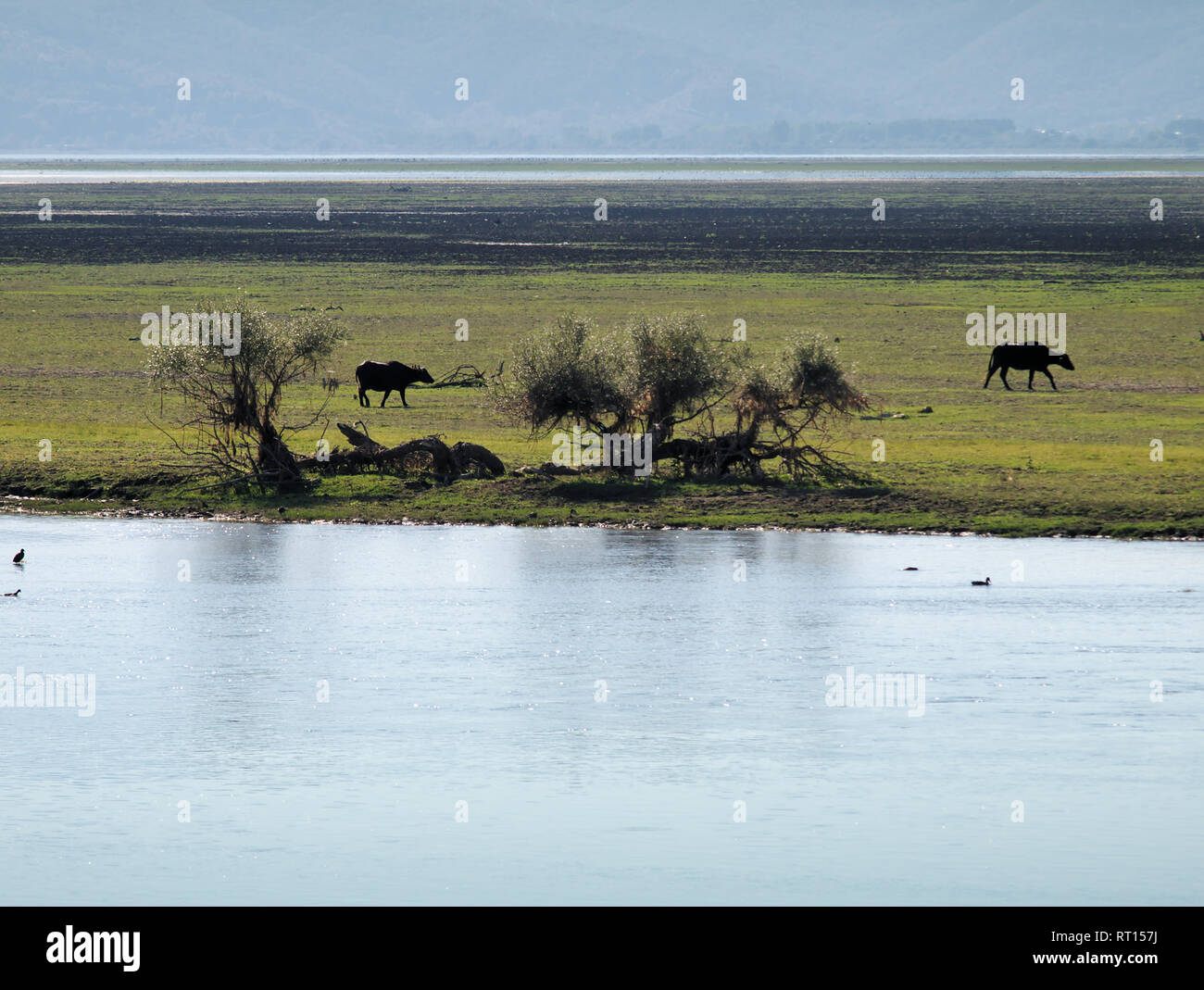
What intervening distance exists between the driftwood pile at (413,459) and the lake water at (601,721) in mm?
3685

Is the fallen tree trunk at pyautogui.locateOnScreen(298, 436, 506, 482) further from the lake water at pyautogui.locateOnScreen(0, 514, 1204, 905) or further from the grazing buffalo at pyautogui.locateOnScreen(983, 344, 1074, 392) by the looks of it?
the grazing buffalo at pyautogui.locateOnScreen(983, 344, 1074, 392)

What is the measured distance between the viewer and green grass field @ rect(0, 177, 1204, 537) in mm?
34031

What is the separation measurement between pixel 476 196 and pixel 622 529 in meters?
163

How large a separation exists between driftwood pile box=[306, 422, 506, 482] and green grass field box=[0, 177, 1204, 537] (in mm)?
Result: 599

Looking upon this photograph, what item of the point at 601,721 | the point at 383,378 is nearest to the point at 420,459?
the point at 383,378

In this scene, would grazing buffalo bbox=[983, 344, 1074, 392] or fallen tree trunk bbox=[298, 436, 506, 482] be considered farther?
grazing buffalo bbox=[983, 344, 1074, 392]

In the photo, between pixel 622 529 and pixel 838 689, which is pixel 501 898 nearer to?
pixel 838 689

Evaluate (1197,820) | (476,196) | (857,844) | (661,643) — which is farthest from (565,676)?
(476,196)

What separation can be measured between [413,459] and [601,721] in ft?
49.9

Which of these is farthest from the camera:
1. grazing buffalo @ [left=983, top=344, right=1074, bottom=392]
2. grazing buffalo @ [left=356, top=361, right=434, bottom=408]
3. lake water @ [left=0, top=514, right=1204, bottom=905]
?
grazing buffalo @ [left=983, top=344, right=1074, bottom=392]

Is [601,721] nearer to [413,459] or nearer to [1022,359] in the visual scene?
[413,459]

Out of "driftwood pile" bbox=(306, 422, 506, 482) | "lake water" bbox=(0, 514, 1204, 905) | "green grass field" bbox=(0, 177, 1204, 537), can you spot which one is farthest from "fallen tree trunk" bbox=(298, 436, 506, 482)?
"lake water" bbox=(0, 514, 1204, 905)
